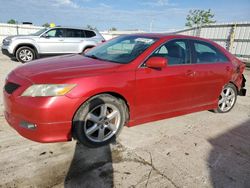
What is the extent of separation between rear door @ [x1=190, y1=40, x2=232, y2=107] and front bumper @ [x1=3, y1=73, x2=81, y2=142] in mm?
2326

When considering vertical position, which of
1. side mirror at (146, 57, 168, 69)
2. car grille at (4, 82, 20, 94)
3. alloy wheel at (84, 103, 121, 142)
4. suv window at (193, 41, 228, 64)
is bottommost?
alloy wheel at (84, 103, 121, 142)

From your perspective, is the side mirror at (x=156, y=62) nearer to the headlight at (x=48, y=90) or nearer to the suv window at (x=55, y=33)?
the headlight at (x=48, y=90)

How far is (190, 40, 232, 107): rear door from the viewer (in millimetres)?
3865

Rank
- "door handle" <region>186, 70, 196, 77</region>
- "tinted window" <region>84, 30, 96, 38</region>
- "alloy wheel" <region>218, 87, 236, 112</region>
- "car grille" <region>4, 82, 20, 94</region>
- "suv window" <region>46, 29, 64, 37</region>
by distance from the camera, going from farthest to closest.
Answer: "tinted window" <region>84, 30, 96, 38</region> → "suv window" <region>46, 29, 64, 37</region> → "alloy wheel" <region>218, 87, 236, 112</region> → "door handle" <region>186, 70, 196, 77</region> → "car grille" <region>4, 82, 20, 94</region>

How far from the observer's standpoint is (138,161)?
8.98 feet

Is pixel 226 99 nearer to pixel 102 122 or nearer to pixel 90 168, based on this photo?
pixel 102 122

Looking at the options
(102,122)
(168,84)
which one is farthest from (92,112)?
(168,84)

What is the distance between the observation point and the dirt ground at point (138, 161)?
236 centimetres

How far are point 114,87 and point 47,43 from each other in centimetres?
793

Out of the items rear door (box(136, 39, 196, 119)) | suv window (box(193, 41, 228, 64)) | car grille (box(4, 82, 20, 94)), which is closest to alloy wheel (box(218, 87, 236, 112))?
suv window (box(193, 41, 228, 64))

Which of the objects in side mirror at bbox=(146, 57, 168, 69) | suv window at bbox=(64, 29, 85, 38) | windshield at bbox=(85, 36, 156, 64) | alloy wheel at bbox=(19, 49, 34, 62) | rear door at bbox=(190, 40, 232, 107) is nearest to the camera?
side mirror at bbox=(146, 57, 168, 69)

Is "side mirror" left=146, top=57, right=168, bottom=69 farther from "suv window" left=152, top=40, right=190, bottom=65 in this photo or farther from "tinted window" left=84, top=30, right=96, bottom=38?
"tinted window" left=84, top=30, right=96, bottom=38

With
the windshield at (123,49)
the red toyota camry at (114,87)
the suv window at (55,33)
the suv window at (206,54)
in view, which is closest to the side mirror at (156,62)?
the red toyota camry at (114,87)

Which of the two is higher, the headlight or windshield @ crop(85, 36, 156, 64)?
windshield @ crop(85, 36, 156, 64)
